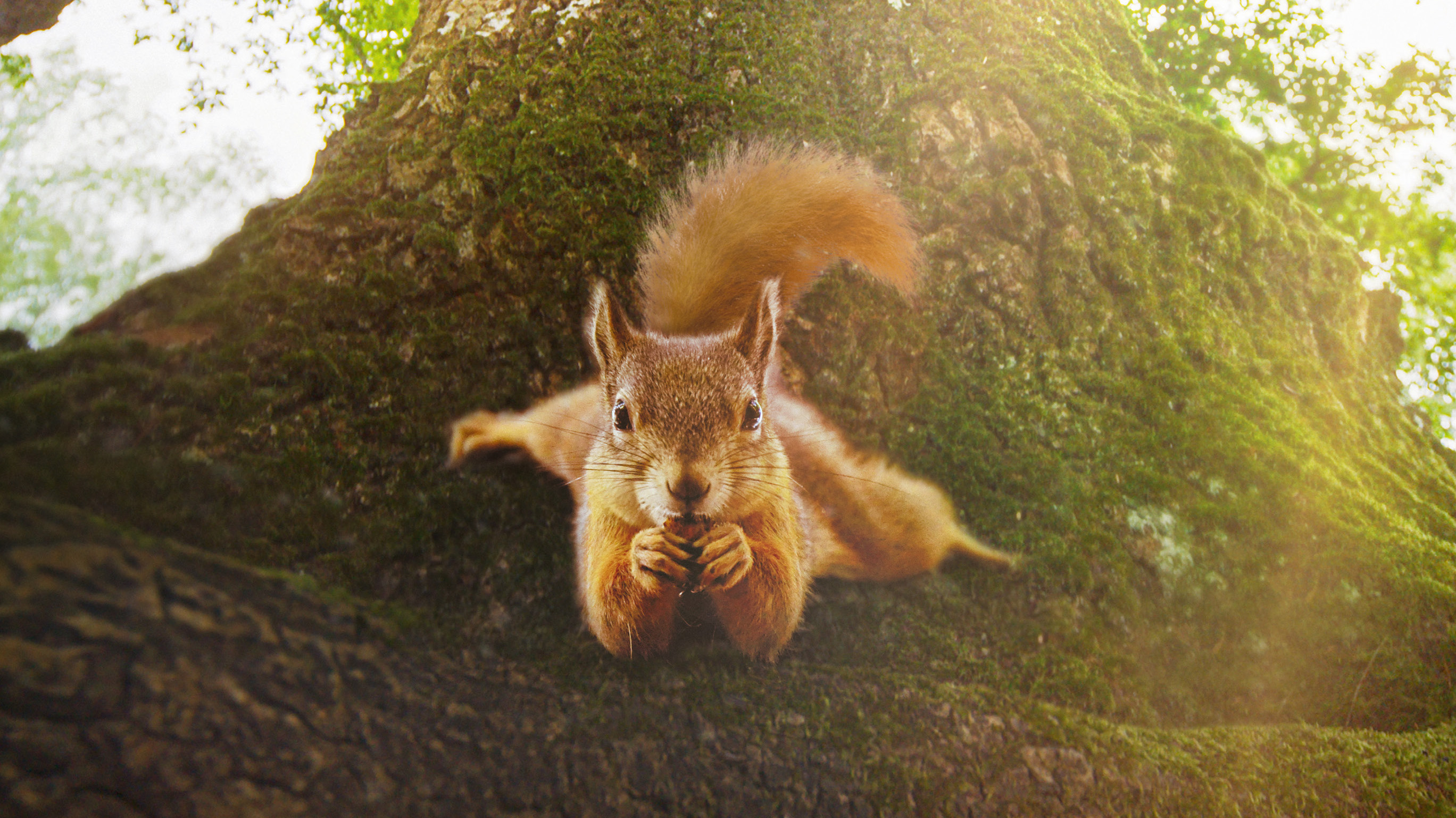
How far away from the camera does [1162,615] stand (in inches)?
61.3

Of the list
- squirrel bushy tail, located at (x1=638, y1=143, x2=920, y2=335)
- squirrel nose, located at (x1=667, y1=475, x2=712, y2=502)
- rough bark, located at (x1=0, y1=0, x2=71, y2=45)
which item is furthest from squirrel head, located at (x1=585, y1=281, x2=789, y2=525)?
rough bark, located at (x1=0, y1=0, x2=71, y2=45)

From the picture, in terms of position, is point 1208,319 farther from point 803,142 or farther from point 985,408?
point 803,142

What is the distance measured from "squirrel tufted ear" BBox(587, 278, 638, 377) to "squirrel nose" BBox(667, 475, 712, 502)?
41 centimetres

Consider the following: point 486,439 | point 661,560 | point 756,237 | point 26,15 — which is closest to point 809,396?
point 756,237

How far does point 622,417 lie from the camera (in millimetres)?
1420

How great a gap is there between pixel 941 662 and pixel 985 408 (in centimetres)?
69

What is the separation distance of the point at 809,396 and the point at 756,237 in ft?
1.54

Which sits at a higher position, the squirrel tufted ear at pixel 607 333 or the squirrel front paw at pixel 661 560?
the squirrel tufted ear at pixel 607 333

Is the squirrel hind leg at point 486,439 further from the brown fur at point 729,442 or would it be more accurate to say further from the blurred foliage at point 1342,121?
the blurred foliage at point 1342,121

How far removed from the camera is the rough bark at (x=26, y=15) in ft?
6.96

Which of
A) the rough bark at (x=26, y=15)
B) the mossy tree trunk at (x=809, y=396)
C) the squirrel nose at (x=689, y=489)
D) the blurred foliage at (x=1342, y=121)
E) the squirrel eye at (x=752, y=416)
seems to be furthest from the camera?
the blurred foliage at (x=1342, y=121)

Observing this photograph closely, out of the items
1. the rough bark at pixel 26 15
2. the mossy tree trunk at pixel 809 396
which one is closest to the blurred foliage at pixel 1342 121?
the mossy tree trunk at pixel 809 396

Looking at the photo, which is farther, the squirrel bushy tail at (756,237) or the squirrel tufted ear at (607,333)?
the squirrel bushy tail at (756,237)

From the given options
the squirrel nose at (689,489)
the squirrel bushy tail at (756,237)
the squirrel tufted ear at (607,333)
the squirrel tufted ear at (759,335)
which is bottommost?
the squirrel nose at (689,489)
